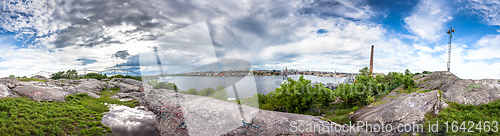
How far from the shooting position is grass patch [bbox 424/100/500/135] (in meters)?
6.44

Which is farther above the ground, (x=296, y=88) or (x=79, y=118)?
(x=296, y=88)

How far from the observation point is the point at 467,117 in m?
7.11

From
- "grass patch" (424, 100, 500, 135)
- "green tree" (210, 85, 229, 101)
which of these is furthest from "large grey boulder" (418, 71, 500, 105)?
"green tree" (210, 85, 229, 101)

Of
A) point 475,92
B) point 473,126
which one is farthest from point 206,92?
point 475,92

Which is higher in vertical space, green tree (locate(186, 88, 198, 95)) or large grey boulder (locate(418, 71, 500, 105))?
large grey boulder (locate(418, 71, 500, 105))

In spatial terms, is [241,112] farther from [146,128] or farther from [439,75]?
[439,75]

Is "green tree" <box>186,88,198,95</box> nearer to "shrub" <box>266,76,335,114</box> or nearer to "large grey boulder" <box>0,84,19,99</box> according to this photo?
"shrub" <box>266,76,335,114</box>

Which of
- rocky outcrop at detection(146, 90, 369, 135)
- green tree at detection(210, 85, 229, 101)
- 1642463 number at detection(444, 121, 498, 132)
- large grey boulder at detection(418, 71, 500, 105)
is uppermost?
large grey boulder at detection(418, 71, 500, 105)

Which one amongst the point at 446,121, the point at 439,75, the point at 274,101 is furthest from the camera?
the point at 439,75

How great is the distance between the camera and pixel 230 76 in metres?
8.50

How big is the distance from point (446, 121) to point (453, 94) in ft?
12.1

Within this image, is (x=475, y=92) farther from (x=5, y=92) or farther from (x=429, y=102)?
(x=5, y=92)

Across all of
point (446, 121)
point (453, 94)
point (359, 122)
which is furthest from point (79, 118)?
point (453, 94)

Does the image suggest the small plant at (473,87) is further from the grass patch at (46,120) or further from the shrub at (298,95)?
the grass patch at (46,120)
